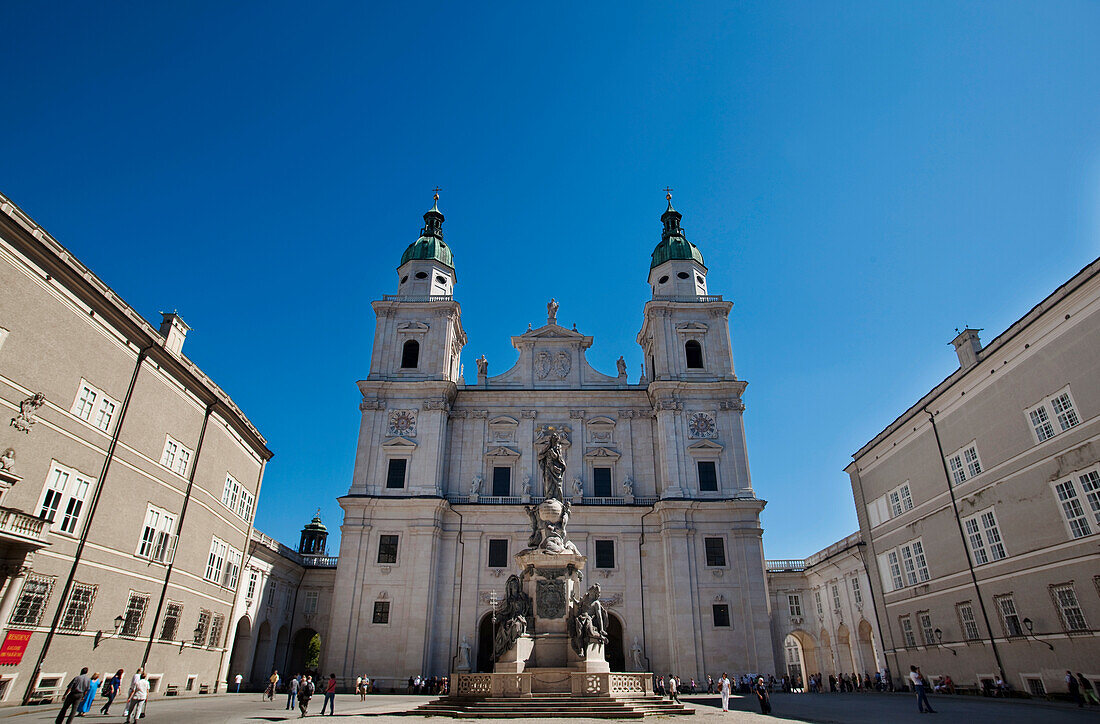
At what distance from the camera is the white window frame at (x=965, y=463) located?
27453 mm

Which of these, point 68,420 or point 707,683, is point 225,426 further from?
point 707,683

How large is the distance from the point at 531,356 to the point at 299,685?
85.6ft

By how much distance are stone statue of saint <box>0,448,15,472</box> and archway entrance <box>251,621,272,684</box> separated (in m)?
22.5

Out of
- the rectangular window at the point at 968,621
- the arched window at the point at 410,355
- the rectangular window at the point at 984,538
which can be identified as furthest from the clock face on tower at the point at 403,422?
the rectangular window at the point at 968,621

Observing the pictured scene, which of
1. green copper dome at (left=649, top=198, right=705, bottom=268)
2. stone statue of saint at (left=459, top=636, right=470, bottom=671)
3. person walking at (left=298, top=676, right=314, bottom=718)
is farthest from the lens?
green copper dome at (left=649, top=198, right=705, bottom=268)

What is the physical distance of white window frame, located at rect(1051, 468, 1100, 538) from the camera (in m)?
21.4

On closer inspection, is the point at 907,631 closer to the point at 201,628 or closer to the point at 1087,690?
the point at 1087,690

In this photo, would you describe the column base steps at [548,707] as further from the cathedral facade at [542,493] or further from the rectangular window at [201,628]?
the cathedral facade at [542,493]

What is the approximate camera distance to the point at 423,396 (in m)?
40.3

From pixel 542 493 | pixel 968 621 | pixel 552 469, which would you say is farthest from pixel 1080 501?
pixel 542 493

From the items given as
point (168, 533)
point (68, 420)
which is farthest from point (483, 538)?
point (68, 420)

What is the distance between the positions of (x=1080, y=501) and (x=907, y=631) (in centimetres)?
1390

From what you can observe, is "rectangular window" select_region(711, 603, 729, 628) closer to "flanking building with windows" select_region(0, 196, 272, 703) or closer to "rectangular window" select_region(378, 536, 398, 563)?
"rectangular window" select_region(378, 536, 398, 563)

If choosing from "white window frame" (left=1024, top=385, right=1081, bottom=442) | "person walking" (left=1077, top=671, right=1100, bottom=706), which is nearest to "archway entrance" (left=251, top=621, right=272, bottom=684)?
"person walking" (left=1077, top=671, right=1100, bottom=706)
